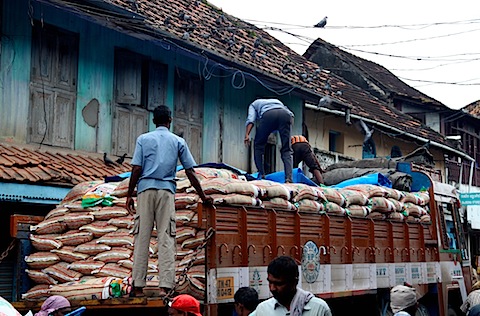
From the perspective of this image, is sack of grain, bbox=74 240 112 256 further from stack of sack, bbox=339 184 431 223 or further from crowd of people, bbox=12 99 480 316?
stack of sack, bbox=339 184 431 223

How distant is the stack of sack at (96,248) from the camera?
6.34 meters

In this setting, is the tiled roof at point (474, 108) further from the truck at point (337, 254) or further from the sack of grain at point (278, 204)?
the sack of grain at point (278, 204)

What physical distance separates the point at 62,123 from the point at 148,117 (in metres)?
1.94

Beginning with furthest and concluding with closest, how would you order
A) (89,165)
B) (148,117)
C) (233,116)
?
(233,116), (148,117), (89,165)

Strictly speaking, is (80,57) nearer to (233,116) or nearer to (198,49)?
(198,49)

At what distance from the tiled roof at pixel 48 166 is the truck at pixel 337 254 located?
80.8 inches

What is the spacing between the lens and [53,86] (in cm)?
1081

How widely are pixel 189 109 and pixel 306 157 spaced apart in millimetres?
2562

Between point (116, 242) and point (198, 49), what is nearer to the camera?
point (116, 242)

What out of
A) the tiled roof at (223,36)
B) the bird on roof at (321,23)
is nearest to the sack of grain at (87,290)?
the tiled roof at (223,36)

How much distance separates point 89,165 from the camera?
35.1 ft

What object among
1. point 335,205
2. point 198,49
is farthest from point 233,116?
point 335,205

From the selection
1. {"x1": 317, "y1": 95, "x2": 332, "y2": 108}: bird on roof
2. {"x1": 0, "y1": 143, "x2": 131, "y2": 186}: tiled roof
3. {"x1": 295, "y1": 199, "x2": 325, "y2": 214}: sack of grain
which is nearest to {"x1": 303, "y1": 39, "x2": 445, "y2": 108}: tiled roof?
{"x1": 317, "y1": 95, "x2": 332, "y2": 108}: bird on roof

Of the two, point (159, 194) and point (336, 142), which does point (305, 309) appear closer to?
point (159, 194)
